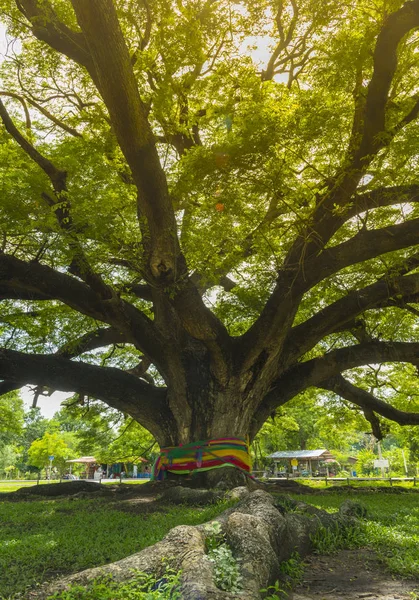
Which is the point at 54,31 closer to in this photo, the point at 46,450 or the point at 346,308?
the point at 346,308

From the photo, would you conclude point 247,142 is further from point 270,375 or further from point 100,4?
point 270,375

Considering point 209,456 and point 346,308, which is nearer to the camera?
point 209,456

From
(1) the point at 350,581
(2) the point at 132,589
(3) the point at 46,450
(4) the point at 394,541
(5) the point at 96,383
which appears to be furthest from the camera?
(3) the point at 46,450

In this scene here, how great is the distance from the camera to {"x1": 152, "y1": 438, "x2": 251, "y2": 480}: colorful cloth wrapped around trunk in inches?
298

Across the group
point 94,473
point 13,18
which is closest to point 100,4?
point 13,18

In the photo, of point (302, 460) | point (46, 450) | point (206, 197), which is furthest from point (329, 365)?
point (302, 460)

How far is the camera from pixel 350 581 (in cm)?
306

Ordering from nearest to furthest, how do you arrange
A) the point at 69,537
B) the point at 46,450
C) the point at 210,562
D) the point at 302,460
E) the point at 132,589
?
1. the point at 132,589
2. the point at 210,562
3. the point at 69,537
4. the point at 46,450
5. the point at 302,460

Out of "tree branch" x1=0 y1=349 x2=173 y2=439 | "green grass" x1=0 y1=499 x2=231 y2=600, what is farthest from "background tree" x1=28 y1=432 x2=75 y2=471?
"green grass" x1=0 y1=499 x2=231 y2=600

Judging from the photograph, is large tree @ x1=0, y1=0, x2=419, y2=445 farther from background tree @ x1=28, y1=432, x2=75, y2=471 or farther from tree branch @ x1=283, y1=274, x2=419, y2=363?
background tree @ x1=28, y1=432, x2=75, y2=471

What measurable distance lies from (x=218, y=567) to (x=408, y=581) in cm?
147

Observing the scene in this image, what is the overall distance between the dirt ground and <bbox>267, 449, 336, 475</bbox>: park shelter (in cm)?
2979

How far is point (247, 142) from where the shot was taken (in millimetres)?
6008

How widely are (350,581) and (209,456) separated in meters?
4.75
